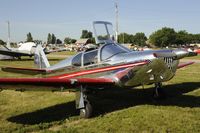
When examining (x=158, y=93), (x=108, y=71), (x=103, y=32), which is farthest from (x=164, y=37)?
(x=108, y=71)

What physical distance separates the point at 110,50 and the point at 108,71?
79 cm

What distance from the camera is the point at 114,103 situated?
33.2 ft

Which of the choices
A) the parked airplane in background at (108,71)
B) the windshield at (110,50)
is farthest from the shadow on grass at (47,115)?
the windshield at (110,50)

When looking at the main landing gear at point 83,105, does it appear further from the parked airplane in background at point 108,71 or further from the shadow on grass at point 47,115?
the shadow on grass at point 47,115

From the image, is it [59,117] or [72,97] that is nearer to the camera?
[59,117]

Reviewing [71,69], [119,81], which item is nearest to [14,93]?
[71,69]

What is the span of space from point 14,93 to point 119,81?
606cm

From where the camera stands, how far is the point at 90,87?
8523mm

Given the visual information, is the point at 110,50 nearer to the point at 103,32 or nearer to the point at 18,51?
the point at 103,32

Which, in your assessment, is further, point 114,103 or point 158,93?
point 158,93

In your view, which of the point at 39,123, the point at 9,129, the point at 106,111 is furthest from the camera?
the point at 106,111

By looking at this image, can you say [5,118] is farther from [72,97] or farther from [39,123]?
[72,97]

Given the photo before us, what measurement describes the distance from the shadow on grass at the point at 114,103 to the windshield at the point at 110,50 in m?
1.69

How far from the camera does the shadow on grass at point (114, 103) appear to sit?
330 inches
